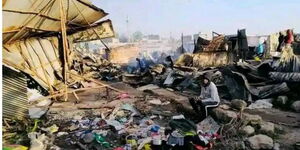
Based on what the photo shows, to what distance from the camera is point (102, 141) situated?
6.34 metres

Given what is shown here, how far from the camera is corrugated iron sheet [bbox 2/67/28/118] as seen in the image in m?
7.71

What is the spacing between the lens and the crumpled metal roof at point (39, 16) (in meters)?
7.80

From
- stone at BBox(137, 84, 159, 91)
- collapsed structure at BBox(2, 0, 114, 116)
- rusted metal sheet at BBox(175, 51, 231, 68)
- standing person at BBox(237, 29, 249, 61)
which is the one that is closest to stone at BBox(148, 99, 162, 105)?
collapsed structure at BBox(2, 0, 114, 116)

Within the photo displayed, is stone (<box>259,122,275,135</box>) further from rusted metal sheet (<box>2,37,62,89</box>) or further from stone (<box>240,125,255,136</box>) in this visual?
rusted metal sheet (<box>2,37,62,89</box>)

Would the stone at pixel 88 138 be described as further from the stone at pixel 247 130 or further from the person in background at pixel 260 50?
the person in background at pixel 260 50

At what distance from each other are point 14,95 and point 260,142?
17.8 feet

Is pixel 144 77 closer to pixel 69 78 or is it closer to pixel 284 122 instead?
pixel 69 78

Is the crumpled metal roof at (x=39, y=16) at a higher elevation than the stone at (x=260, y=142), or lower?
higher

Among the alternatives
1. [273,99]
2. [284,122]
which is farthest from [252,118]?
[273,99]

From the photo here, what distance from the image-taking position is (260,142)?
230 inches

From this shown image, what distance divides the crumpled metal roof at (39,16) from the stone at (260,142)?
5581 mm

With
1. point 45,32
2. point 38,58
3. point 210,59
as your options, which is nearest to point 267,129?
point 38,58

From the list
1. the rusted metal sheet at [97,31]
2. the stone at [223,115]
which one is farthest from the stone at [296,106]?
the rusted metal sheet at [97,31]

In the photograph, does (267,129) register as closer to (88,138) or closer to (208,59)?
(88,138)
